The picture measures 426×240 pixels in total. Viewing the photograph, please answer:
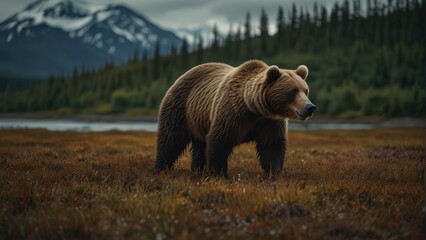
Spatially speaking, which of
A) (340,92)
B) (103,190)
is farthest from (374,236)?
(340,92)

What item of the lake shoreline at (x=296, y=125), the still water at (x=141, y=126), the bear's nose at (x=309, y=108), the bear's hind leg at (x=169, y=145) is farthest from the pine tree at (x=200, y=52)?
the bear's nose at (x=309, y=108)

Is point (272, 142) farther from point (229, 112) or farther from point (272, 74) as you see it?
point (272, 74)

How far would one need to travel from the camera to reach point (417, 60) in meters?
112

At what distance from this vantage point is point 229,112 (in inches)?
352

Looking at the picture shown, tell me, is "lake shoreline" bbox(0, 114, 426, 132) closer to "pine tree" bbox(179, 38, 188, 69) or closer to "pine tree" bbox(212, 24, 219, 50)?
"pine tree" bbox(179, 38, 188, 69)

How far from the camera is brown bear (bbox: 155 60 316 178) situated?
853 centimetres

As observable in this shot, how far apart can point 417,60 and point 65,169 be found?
11622 centimetres

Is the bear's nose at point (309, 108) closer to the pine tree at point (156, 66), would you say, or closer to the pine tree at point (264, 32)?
the pine tree at point (264, 32)

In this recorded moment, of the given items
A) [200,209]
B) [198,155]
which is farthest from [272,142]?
[200,209]

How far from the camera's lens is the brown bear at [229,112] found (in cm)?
853

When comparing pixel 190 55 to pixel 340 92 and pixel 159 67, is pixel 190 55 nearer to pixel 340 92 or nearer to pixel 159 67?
pixel 159 67

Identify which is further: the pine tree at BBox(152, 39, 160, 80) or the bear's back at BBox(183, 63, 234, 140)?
the pine tree at BBox(152, 39, 160, 80)

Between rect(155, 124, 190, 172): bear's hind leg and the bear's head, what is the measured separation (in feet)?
8.28

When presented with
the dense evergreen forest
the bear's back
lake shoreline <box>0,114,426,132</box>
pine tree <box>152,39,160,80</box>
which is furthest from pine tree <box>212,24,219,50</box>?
the bear's back
